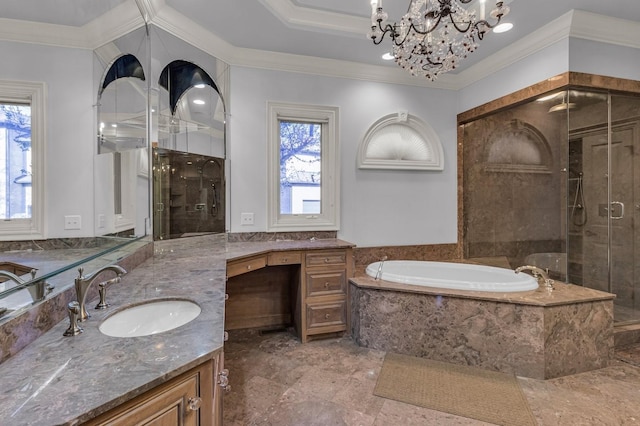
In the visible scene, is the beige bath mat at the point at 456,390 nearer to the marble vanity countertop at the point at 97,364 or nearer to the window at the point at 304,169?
the marble vanity countertop at the point at 97,364

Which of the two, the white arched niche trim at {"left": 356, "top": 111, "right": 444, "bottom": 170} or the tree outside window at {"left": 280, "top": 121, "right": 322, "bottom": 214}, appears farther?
the white arched niche trim at {"left": 356, "top": 111, "right": 444, "bottom": 170}

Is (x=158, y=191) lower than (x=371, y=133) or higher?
lower

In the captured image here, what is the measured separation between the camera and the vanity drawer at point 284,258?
2.59 meters

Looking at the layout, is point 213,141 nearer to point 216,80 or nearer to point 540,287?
point 216,80

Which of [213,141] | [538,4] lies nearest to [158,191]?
[213,141]

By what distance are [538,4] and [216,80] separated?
265 centimetres

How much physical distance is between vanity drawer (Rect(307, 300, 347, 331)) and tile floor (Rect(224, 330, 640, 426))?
213 mm

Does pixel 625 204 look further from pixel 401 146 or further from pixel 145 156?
pixel 145 156

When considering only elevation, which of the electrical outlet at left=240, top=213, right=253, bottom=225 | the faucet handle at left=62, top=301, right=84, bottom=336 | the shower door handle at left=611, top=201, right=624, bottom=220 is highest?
the shower door handle at left=611, top=201, right=624, bottom=220

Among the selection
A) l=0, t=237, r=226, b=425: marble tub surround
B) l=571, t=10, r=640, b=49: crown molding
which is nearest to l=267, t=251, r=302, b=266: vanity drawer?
l=0, t=237, r=226, b=425: marble tub surround

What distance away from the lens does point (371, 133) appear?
3.34 m

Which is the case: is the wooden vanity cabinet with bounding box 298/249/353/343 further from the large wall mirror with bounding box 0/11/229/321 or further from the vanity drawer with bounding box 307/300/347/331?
the large wall mirror with bounding box 0/11/229/321

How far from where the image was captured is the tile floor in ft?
5.66

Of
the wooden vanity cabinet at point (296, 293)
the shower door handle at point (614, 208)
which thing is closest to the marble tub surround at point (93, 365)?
the wooden vanity cabinet at point (296, 293)
